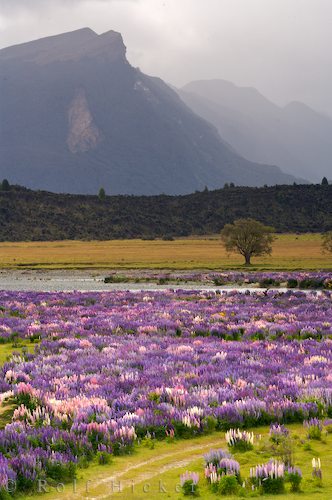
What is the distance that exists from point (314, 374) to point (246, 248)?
60138mm

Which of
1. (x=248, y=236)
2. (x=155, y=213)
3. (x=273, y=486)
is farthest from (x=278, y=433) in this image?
(x=155, y=213)

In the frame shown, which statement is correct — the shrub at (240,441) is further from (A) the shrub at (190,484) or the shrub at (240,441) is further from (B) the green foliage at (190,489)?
(B) the green foliage at (190,489)

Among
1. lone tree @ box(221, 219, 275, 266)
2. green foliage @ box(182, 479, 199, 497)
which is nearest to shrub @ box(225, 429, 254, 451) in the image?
green foliage @ box(182, 479, 199, 497)

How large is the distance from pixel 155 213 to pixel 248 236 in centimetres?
10998

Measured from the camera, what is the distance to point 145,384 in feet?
39.8

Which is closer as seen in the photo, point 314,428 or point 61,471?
point 61,471

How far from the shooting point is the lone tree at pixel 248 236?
69812mm

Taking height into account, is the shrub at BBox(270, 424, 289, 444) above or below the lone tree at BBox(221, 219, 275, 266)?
below

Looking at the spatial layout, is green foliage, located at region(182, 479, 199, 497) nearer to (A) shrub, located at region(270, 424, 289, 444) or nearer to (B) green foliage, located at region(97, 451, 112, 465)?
(B) green foliage, located at region(97, 451, 112, 465)

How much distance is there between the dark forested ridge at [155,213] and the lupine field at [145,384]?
13170 centimetres

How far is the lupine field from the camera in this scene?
29.2 ft

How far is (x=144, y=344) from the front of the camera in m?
17.2

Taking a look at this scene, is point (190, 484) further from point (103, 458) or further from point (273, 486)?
point (103, 458)

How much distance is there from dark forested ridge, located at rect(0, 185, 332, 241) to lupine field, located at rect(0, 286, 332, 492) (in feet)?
432
